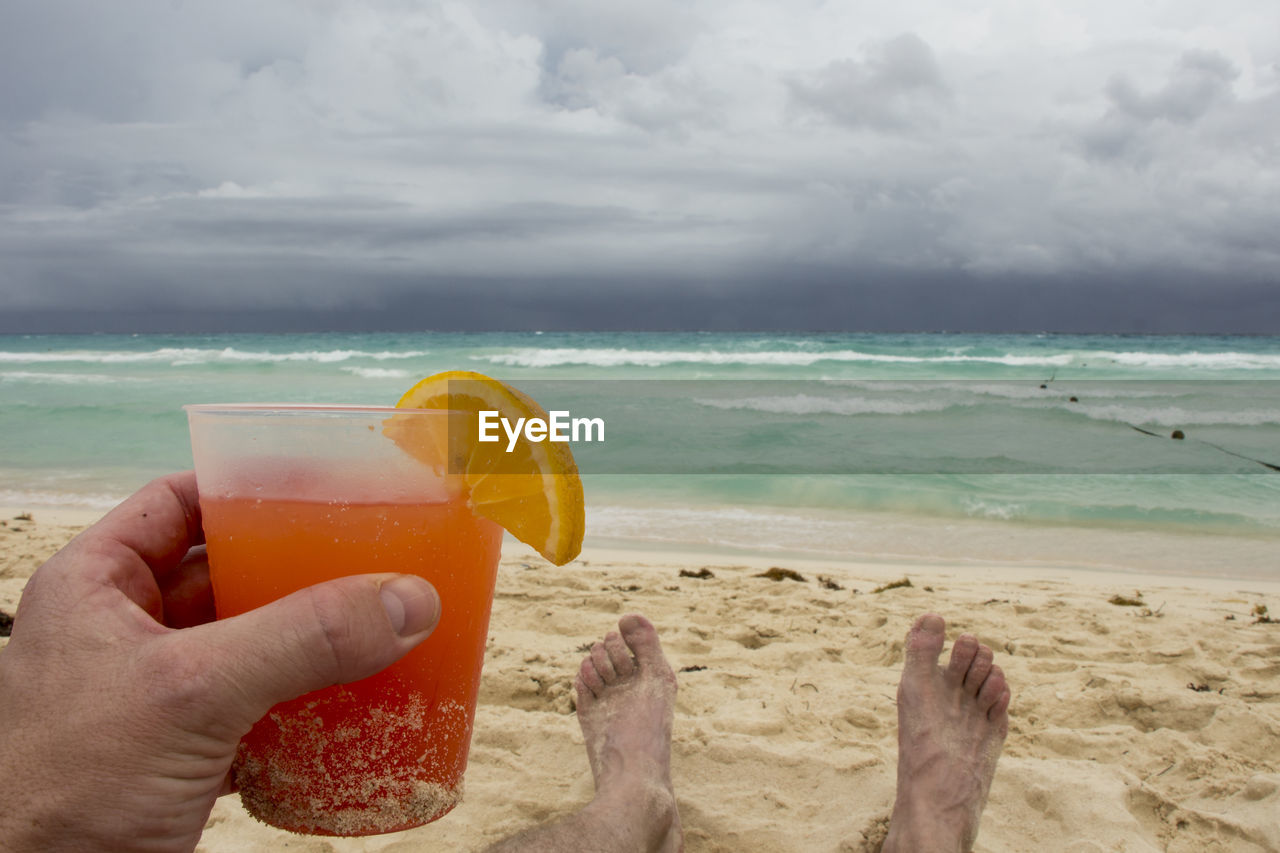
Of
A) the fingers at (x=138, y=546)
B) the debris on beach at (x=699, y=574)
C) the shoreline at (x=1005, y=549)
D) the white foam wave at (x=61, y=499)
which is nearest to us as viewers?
the fingers at (x=138, y=546)

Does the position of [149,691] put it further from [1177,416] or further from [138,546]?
[1177,416]

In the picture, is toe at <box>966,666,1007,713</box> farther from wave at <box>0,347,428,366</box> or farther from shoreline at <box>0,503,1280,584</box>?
wave at <box>0,347,428,366</box>

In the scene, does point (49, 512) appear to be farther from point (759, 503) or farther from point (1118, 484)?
point (1118, 484)

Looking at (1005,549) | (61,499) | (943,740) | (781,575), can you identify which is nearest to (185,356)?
(61,499)

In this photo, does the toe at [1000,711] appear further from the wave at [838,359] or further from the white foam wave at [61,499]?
the wave at [838,359]

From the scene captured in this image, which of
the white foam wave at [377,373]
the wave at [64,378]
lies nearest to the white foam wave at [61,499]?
the wave at [64,378]

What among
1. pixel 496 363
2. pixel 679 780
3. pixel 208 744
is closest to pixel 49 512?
pixel 679 780

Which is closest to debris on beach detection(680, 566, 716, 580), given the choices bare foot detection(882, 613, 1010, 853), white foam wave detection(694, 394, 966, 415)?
bare foot detection(882, 613, 1010, 853)
